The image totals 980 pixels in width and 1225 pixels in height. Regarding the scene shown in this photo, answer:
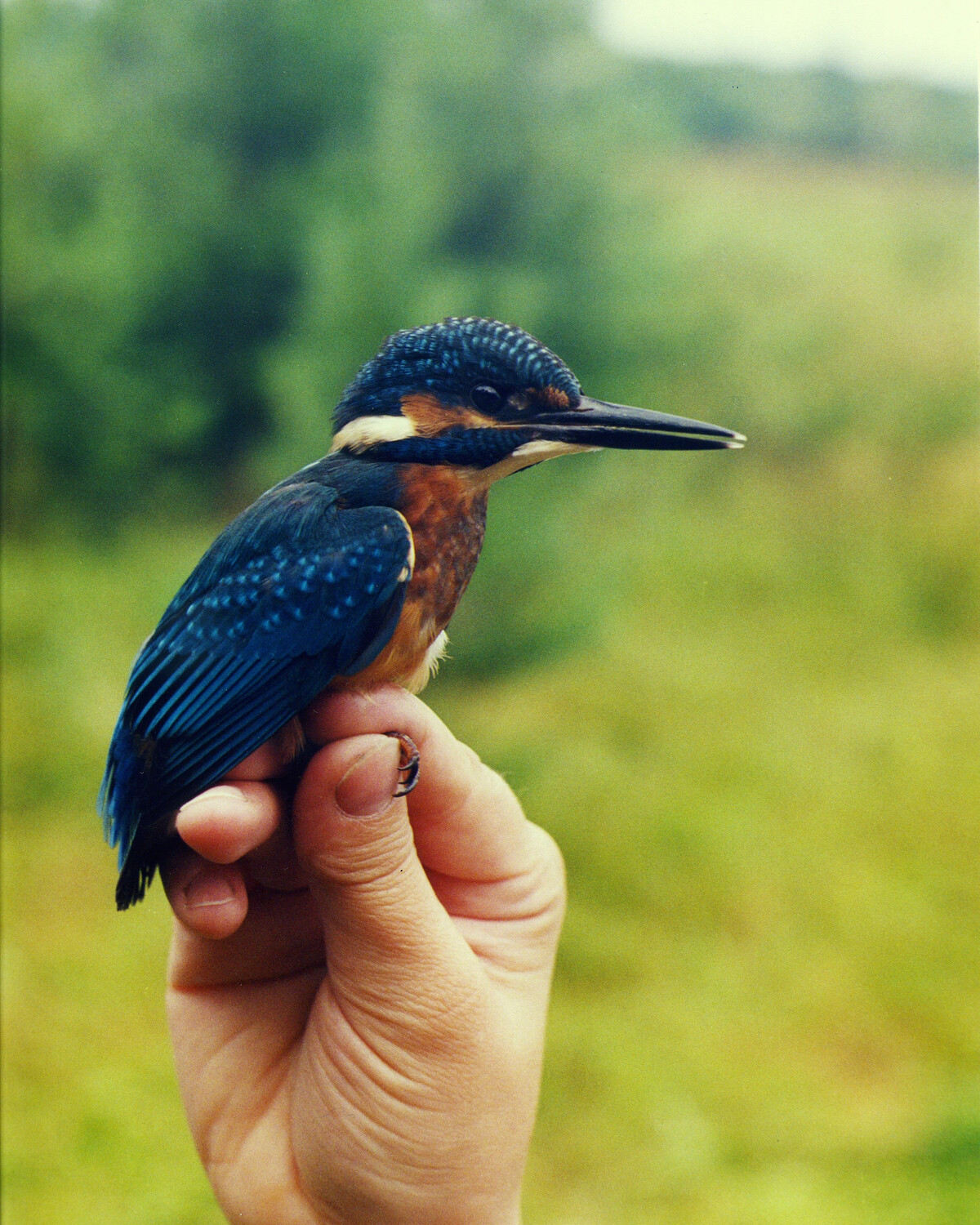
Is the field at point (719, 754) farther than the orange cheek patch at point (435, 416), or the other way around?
the field at point (719, 754)

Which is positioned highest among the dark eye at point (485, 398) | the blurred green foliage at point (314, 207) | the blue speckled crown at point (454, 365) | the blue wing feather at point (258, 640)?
the blurred green foliage at point (314, 207)

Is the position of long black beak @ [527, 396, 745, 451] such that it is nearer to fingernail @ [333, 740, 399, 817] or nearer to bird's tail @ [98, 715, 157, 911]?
fingernail @ [333, 740, 399, 817]

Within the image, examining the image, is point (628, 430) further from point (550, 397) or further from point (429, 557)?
point (429, 557)

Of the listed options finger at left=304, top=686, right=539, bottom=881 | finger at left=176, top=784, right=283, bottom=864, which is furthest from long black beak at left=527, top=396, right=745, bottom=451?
finger at left=176, top=784, right=283, bottom=864

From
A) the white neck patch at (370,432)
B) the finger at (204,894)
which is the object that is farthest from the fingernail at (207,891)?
the white neck patch at (370,432)

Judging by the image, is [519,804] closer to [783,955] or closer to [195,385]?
[195,385]

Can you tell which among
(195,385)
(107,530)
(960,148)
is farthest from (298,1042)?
(960,148)

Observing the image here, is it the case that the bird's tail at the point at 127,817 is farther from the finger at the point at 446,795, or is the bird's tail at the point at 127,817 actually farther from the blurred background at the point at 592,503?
the blurred background at the point at 592,503
